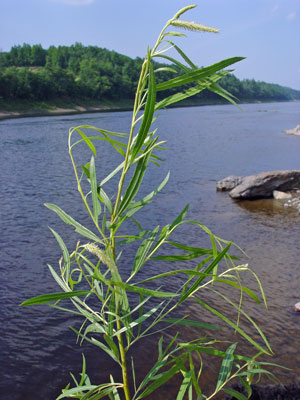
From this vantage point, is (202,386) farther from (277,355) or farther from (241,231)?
(241,231)

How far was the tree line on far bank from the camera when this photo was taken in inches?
2886

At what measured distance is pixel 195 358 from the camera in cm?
556

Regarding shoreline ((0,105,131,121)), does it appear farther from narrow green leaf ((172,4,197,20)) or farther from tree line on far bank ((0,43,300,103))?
narrow green leaf ((172,4,197,20))

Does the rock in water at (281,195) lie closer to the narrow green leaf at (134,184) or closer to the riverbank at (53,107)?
the narrow green leaf at (134,184)

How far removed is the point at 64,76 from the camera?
87812mm

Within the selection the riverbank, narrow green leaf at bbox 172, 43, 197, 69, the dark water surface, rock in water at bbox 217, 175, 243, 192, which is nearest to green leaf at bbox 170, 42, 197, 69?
narrow green leaf at bbox 172, 43, 197, 69

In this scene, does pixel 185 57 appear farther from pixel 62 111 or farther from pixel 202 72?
pixel 62 111

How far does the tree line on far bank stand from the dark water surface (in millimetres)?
35799

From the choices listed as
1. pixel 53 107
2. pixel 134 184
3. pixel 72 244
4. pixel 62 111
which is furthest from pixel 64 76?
pixel 134 184

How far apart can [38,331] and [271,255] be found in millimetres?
5223

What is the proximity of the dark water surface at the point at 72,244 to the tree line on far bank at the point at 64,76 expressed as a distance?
35799mm

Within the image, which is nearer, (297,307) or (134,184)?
A: (134,184)

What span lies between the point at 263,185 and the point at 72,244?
24.9 ft

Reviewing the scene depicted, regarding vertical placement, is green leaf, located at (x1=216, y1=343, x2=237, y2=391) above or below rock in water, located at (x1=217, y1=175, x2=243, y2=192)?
above
